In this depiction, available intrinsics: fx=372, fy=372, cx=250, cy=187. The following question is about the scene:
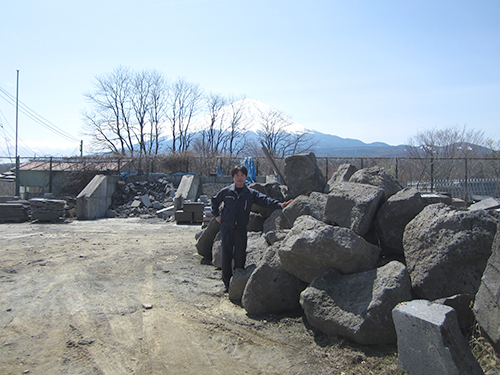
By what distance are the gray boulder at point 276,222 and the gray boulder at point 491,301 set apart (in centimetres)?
335

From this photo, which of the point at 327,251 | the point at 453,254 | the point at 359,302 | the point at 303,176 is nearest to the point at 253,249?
the point at 303,176

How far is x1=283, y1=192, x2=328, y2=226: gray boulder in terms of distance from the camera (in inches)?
221

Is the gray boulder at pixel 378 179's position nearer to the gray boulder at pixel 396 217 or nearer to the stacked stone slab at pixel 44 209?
the gray boulder at pixel 396 217

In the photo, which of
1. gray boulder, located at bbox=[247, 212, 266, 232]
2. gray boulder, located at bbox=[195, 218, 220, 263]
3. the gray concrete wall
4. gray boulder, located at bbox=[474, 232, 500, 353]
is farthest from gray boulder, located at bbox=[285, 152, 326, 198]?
the gray concrete wall

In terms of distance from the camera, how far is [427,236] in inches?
153

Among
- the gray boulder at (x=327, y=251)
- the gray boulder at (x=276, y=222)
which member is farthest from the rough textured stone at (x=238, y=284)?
the gray boulder at (x=276, y=222)

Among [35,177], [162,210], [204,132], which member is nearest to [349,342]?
[162,210]

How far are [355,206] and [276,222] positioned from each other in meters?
2.02

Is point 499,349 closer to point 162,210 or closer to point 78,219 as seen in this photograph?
point 162,210

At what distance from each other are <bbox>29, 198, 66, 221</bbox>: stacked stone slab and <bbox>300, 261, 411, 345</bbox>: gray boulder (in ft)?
41.4

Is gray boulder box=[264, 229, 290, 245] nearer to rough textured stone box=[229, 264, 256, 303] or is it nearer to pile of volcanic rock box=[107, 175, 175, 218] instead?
rough textured stone box=[229, 264, 256, 303]

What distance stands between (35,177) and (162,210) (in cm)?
895

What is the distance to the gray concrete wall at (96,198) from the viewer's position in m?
15.1

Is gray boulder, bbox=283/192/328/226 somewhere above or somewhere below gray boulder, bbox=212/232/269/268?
above
